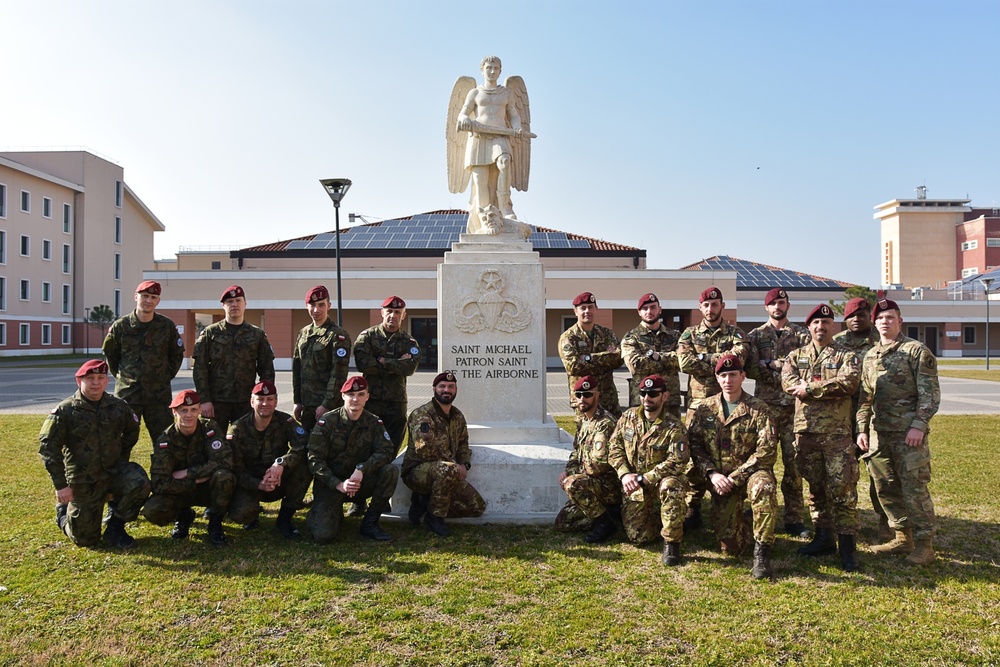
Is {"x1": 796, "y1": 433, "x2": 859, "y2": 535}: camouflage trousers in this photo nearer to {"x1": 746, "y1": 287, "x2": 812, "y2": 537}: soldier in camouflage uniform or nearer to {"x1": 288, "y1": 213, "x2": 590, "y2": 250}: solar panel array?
{"x1": 746, "y1": 287, "x2": 812, "y2": 537}: soldier in camouflage uniform

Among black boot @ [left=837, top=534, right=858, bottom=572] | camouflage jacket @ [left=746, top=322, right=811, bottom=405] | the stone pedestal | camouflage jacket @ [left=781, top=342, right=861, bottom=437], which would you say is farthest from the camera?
the stone pedestal

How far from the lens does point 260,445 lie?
228 inches

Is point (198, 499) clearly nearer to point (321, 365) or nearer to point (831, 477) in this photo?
point (321, 365)

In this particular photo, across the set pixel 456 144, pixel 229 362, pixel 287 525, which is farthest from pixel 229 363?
pixel 456 144

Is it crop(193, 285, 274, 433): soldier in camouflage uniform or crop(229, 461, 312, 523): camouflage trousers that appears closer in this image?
crop(229, 461, 312, 523): camouflage trousers

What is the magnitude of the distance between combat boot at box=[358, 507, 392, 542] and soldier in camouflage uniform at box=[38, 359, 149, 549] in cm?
173

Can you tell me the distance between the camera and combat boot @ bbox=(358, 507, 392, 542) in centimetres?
558

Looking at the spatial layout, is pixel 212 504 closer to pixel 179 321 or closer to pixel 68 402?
pixel 68 402

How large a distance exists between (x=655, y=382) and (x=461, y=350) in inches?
89.2

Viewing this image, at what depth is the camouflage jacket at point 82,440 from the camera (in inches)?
207

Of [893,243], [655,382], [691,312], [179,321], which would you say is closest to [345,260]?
[179,321]

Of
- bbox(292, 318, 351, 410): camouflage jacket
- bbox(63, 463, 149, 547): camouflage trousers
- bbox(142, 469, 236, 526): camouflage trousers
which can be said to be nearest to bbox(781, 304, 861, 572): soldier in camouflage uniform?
bbox(292, 318, 351, 410): camouflage jacket

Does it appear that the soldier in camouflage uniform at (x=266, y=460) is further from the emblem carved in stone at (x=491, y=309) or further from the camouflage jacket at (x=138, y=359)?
the emblem carved in stone at (x=491, y=309)

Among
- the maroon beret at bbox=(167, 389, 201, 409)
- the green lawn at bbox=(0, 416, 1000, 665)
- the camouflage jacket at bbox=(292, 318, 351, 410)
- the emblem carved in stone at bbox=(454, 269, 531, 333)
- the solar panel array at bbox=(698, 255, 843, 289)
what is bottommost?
the green lawn at bbox=(0, 416, 1000, 665)
